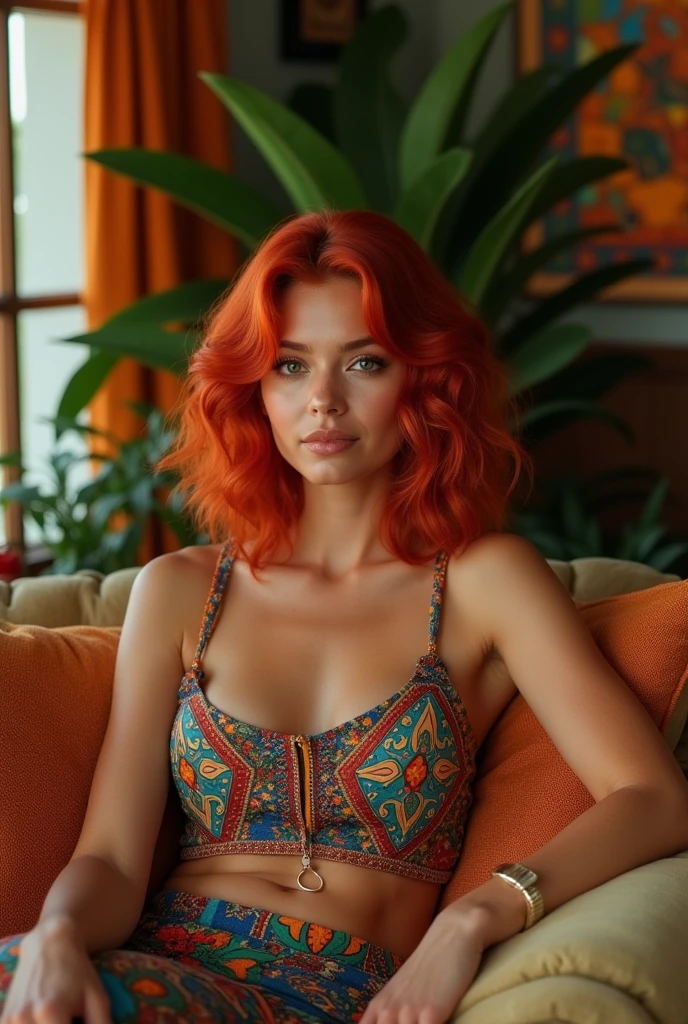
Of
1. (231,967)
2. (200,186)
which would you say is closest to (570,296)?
(200,186)

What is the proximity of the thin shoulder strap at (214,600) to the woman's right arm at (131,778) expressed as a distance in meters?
0.03

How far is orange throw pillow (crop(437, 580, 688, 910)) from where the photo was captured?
1.63 meters

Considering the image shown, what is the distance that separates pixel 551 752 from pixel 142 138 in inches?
85.2

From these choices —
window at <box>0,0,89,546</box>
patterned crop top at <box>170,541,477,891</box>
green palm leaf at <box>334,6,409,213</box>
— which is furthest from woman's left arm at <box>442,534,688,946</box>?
window at <box>0,0,89,546</box>

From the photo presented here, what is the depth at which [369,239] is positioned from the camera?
1.66 m

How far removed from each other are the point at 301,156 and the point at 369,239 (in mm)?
1151

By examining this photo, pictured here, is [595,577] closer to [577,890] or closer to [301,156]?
[577,890]

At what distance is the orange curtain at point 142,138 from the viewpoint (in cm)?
323

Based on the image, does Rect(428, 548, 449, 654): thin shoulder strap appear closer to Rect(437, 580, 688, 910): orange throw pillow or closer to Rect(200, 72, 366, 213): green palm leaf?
Rect(437, 580, 688, 910): orange throw pillow

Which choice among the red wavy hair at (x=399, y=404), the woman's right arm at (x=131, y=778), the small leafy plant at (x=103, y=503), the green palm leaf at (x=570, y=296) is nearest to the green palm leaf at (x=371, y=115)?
the green palm leaf at (x=570, y=296)

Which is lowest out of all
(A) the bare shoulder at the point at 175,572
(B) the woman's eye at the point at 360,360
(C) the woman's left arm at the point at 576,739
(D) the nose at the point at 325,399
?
(C) the woman's left arm at the point at 576,739

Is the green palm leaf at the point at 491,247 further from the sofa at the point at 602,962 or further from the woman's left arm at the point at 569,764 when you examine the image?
the sofa at the point at 602,962

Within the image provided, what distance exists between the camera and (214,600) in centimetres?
174

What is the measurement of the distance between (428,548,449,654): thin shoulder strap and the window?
171 centimetres
